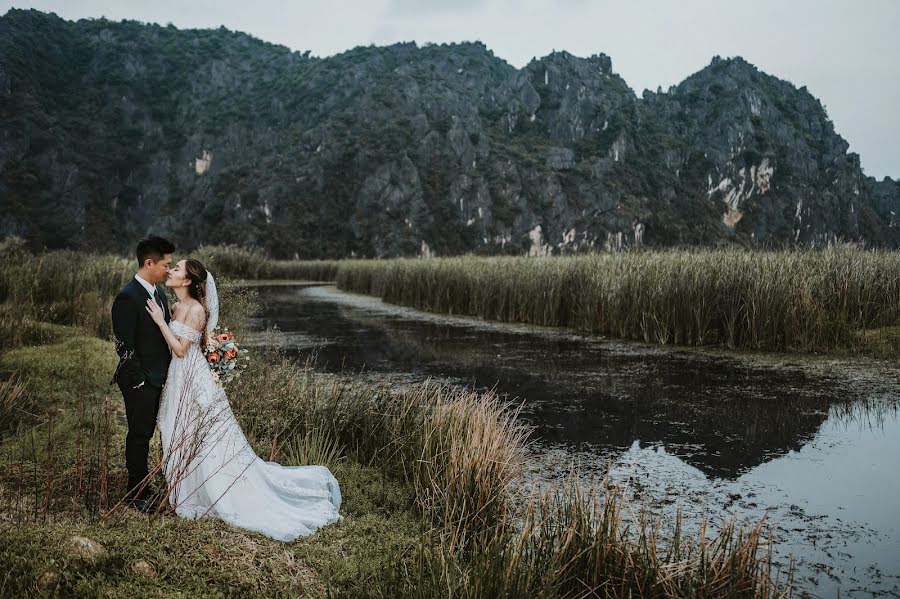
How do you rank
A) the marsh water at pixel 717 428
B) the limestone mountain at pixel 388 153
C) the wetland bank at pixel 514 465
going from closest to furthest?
1. the wetland bank at pixel 514 465
2. the marsh water at pixel 717 428
3. the limestone mountain at pixel 388 153

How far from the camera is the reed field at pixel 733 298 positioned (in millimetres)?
9648

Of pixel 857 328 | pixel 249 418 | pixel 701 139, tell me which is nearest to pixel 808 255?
pixel 857 328

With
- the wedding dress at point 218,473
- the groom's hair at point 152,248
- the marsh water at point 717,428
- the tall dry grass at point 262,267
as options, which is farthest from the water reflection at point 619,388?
the tall dry grass at point 262,267

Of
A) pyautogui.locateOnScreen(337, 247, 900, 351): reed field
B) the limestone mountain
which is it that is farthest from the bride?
the limestone mountain

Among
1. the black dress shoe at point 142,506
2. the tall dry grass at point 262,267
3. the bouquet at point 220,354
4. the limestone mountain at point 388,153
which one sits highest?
the limestone mountain at point 388,153

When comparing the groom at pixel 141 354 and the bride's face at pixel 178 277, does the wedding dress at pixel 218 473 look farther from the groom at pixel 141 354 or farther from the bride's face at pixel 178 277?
the bride's face at pixel 178 277

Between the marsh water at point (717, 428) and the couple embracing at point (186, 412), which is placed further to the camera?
the marsh water at point (717, 428)

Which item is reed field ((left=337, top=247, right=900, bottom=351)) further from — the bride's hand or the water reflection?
the bride's hand

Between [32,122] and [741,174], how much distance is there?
108 metres

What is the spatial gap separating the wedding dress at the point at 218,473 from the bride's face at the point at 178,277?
9.2 inches

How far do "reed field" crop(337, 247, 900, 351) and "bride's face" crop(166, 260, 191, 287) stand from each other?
28.6 feet

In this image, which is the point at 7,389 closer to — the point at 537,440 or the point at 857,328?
the point at 537,440

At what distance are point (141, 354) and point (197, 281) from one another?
1.67ft

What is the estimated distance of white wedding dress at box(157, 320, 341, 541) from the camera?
334 cm
